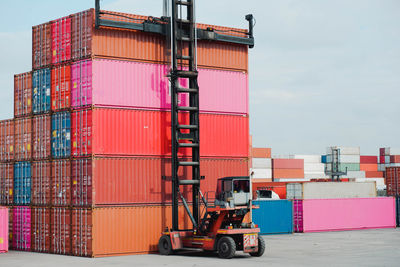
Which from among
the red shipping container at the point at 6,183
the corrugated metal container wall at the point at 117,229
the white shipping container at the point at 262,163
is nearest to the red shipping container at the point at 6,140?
Result: the red shipping container at the point at 6,183

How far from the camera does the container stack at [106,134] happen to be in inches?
1041

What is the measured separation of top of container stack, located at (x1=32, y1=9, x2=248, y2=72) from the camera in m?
26.8

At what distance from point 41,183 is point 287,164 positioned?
266 feet

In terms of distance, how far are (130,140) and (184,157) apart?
2.88 metres

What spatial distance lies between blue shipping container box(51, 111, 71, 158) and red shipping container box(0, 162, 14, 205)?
4.23 metres

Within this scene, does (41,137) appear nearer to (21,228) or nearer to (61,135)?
(61,135)

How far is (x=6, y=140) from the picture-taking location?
3216 centimetres

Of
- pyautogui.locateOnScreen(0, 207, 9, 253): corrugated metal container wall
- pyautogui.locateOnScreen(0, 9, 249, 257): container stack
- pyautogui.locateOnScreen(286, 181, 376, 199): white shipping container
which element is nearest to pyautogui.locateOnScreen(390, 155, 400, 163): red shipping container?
pyautogui.locateOnScreen(286, 181, 376, 199): white shipping container

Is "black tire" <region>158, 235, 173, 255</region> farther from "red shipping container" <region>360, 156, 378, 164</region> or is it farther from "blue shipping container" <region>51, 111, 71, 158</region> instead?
"red shipping container" <region>360, 156, 378, 164</region>

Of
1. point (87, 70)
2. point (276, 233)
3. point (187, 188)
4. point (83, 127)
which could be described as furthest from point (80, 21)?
point (276, 233)

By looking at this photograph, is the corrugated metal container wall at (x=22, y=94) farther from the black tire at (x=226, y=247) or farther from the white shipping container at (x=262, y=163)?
the white shipping container at (x=262, y=163)

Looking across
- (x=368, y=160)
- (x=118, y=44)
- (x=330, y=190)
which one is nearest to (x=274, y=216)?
(x=330, y=190)

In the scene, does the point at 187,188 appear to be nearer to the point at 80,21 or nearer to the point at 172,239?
the point at 172,239

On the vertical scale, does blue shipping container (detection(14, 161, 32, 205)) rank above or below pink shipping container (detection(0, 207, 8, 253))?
above
